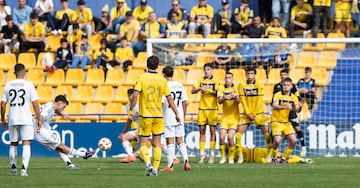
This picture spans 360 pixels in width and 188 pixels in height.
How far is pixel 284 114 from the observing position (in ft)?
72.1

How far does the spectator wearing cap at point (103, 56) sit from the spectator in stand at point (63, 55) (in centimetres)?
81

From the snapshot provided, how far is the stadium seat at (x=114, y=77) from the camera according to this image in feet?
94.9

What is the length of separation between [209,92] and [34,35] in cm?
1010

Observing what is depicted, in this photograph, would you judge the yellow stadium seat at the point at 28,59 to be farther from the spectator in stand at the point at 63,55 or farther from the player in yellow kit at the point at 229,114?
the player in yellow kit at the point at 229,114

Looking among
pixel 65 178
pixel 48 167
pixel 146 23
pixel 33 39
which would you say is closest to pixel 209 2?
pixel 146 23

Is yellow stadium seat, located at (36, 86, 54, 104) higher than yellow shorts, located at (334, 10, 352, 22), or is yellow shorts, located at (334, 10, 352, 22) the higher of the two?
yellow shorts, located at (334, 10, 352, 22)

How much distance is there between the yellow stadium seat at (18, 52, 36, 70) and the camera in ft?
99.8

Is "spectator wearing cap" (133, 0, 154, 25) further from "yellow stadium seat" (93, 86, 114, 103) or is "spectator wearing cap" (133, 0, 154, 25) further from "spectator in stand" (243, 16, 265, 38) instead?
"spectator in stand" (243, 16, 265, 38)

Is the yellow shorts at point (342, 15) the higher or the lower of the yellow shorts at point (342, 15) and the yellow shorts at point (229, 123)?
the higher

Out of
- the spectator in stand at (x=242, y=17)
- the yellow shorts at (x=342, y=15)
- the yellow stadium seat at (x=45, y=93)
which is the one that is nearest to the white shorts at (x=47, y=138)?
the yellow stadium seat at (x=45, y=93)

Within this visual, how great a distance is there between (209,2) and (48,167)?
43.1ft

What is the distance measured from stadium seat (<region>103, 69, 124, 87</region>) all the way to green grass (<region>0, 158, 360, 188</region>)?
7470 millimetres

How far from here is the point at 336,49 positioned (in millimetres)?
26641

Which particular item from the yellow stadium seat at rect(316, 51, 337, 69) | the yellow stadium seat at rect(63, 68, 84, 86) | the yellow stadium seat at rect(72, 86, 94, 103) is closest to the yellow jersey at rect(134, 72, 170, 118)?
the yellow stadium seat at rect(316, 51, 337, 69)
